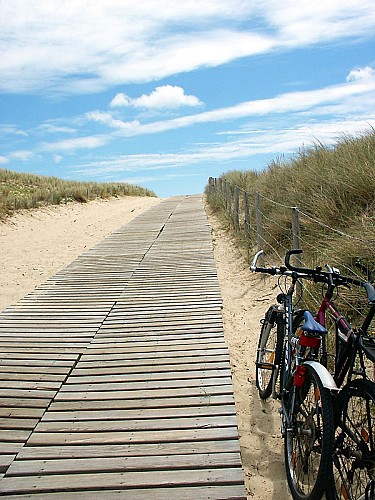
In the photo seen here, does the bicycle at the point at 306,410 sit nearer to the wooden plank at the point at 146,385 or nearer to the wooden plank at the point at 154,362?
the wooden plank at the point at 146,385

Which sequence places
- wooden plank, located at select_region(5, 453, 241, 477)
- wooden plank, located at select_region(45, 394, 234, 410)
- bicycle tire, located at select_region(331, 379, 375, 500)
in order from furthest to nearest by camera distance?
wooden plank, located at select_region(45, 394, 234, 410) → wooden plank, located at select_region(5, 453, 241, 477) → bicycle tire, located at select_region(331, 379, 375, 500)

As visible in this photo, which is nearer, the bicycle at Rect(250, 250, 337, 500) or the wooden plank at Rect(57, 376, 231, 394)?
the bicycle at Rect(250, 250, 337, 500)

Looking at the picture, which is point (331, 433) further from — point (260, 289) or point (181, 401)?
point (260, 289)

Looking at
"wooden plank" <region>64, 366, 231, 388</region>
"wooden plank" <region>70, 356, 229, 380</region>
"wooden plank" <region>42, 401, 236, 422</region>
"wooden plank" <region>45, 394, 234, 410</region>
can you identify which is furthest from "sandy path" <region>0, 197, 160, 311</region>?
"wooden plank" <region>42, 401, 236, 422</region>

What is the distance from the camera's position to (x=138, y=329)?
5039 mm

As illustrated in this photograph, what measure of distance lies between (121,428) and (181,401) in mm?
475

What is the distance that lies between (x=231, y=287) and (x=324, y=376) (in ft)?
16.7

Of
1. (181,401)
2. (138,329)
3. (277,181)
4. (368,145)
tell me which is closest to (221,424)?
(181,401)

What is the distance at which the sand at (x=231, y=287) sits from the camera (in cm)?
322

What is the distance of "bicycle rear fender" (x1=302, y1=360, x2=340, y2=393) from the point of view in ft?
7.14

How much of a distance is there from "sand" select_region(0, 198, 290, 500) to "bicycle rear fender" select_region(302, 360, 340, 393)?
2.99 ft

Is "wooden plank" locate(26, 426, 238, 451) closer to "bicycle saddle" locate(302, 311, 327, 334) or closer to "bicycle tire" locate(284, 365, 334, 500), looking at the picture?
"bicycle tire" locate(284, 365, 334, 500)

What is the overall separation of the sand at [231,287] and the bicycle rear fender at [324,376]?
911 millimetres

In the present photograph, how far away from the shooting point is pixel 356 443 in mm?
2076
